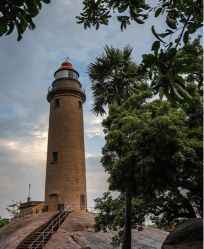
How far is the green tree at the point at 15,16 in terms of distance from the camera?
2998mm

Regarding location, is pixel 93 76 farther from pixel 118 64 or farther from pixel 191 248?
pixel 191 248

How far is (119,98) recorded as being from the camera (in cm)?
1780

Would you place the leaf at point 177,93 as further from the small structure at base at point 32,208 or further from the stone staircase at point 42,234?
the small structure at base at point 32,208

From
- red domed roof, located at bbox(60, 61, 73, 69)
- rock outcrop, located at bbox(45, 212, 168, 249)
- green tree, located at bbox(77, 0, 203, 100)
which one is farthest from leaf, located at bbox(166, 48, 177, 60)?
red domed roof, located at bbox(60, 61, 73, 69)

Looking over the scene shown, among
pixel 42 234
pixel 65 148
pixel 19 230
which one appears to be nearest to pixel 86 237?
pixel 42 234

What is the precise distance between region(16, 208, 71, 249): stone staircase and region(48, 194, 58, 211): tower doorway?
2908mm

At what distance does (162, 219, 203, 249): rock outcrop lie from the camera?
1126 cm

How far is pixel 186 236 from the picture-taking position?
11.7 meters

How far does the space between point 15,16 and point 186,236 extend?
1055 cm

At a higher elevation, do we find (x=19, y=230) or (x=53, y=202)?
(x=53, y=202)

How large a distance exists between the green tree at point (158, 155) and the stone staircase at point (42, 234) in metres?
5.59

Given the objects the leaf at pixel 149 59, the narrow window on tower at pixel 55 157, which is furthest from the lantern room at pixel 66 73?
the leaf at pixel 149 59

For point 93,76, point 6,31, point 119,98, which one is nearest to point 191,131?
point 119,98

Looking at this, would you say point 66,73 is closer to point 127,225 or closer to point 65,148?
point 65,148
